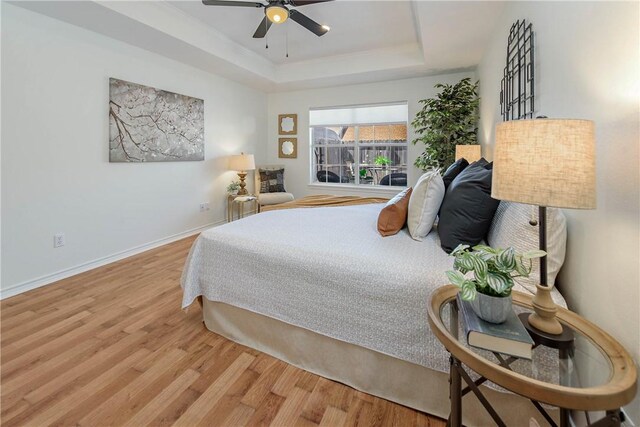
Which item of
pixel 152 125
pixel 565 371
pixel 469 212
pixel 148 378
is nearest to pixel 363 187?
pixel 152 125

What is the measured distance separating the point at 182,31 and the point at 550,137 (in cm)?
376

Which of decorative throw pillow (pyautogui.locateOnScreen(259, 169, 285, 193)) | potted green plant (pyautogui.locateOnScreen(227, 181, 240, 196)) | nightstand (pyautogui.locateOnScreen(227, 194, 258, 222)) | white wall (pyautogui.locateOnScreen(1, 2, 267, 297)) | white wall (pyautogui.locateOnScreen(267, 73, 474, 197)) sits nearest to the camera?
white wall (pyautogui.locateOnScreen(1, 2, 267, 297))

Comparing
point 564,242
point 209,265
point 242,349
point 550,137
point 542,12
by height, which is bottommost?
point 242,349

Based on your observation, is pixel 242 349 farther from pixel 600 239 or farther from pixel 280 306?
pixel 600 239

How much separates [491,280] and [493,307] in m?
0.08

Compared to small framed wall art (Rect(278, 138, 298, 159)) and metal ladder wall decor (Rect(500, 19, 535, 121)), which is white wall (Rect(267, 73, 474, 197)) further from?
metal ladder wall decor (Rect(500, 19, 535, 121))

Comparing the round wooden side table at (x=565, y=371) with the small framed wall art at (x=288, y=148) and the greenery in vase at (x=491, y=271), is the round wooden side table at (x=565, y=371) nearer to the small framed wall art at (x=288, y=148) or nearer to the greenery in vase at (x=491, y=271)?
the greenery in vase at (x=491, y=271)

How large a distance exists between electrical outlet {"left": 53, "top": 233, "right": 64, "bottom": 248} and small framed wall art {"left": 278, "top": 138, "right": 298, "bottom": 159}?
376 cm

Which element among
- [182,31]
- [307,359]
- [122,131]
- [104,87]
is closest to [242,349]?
[307,359]

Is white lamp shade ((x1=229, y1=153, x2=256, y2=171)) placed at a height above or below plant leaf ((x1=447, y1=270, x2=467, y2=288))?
above

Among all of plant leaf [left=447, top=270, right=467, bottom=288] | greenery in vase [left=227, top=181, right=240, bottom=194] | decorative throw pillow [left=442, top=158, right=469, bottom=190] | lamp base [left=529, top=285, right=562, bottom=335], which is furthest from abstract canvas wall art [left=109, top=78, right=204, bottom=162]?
lamp base [left=529, top=285, right=562, bottom=335]

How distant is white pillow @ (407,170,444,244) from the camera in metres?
1.75

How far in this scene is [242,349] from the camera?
1.82 m

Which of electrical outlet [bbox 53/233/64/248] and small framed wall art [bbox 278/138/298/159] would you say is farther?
small framed wall art [bbox 278/138/298/159]
